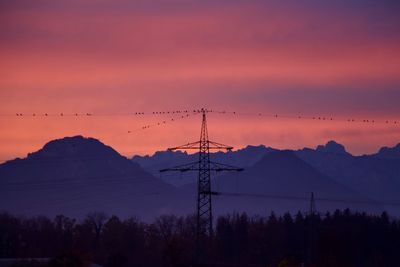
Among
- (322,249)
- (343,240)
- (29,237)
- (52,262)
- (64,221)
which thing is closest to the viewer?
(52,262)

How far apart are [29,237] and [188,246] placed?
18.8 m

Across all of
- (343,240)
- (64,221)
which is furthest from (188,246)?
(64,221)

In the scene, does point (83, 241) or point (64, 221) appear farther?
point (64, 221)

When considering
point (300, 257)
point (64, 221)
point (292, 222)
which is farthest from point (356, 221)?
point (64, 221)

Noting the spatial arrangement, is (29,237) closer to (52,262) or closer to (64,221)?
(64,221)

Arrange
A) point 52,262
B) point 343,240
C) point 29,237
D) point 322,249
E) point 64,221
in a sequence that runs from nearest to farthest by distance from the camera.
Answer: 1. point 52,262
2. point 322,249
3. point 343,240
4. point 29,237
5. point 64,221

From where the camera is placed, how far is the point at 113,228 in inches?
5359

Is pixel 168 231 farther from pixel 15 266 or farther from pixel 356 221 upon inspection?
pixel 15 266

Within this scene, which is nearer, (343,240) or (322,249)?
(322,249)

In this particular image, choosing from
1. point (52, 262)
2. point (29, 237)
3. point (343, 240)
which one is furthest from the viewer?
point (29, 237)

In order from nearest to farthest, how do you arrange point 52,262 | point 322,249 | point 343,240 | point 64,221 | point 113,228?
point 52,262 < point 322,249 < point 343,240 < point 113,228 < point 64,221

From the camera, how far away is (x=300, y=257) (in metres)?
119

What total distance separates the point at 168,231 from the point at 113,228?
54.3ft

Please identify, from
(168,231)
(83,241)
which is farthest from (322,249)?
(168,231)
